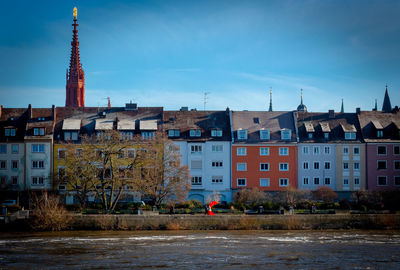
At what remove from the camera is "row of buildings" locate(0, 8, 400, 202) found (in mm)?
76500

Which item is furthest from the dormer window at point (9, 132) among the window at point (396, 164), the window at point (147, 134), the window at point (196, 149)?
the window at point (396, 164)

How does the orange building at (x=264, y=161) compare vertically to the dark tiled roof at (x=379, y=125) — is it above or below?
below

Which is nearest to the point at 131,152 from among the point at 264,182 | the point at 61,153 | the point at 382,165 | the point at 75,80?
the point at 61,153

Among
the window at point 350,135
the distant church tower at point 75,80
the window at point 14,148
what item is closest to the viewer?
the window at point 14,148

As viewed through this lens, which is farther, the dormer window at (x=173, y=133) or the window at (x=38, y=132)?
the dormer window at (x=173, y=133)

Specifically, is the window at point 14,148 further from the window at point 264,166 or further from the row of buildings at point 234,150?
the window at point 264,166

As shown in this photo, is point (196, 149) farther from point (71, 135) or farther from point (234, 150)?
point (71, 135)

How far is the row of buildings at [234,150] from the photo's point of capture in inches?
3012

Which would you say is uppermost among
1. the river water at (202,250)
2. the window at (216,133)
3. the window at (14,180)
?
the window at (216,133)

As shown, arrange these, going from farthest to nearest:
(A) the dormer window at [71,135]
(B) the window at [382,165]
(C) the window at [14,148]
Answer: (B) the window at [382,165] → (A) the dormer window at [71,135] → (C) the window at [14,148]

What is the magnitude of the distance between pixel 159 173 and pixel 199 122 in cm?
1522

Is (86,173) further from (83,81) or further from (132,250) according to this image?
(83,81)

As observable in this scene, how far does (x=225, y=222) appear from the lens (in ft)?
197

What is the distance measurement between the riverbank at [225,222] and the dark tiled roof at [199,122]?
65.7 feet
